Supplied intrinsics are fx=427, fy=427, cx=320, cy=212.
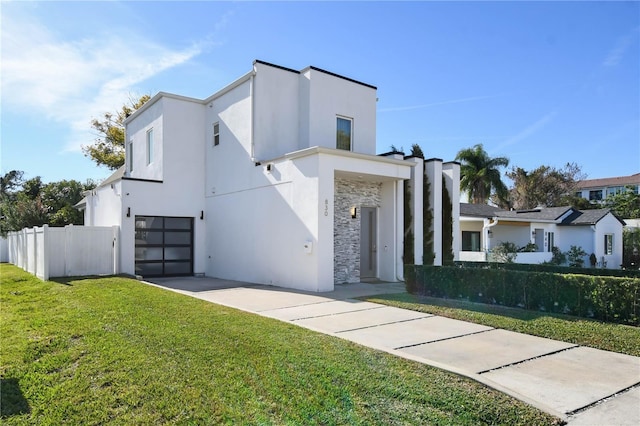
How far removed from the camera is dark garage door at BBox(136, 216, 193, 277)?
51.7ft

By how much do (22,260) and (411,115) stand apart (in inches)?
720

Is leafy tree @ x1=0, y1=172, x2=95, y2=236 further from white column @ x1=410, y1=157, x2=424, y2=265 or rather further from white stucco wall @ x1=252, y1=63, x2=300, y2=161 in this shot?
white column @ x1=410, y1=157, x2=424, y2=265

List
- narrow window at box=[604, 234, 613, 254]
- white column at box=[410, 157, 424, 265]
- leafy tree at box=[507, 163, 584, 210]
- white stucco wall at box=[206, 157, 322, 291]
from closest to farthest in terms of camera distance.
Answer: white stucco wall at box=[206, 157, 322, 291], white column at box=[410, 157, 424, 265], narrow window at box=[604, 234, 613, 254], leafy tree at box=[507, 163, 584, 210]

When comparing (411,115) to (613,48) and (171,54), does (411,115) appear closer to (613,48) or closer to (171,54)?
(613,48)

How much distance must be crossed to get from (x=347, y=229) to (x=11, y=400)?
10.5 meters

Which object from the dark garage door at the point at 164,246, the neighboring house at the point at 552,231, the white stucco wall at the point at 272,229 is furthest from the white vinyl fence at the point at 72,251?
the neighboring house at the point at 552,231

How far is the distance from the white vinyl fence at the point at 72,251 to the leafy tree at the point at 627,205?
47.3 m

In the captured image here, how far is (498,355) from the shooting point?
5586 mm

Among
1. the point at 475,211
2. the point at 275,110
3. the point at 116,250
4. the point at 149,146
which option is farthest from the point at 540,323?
the point at 475,211

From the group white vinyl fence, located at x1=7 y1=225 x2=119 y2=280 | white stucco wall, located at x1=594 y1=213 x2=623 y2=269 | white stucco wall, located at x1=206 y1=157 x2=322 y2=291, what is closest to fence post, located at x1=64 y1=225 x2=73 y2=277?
Result: white vinyl fence, located at x1=7 y1=225 x2=119 y2=280

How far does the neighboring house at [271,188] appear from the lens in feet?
39.6

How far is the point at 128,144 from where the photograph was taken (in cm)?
2073

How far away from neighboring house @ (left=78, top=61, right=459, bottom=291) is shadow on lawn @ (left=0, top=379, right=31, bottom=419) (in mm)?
7445

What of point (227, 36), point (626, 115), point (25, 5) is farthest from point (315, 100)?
point (626, 115)
